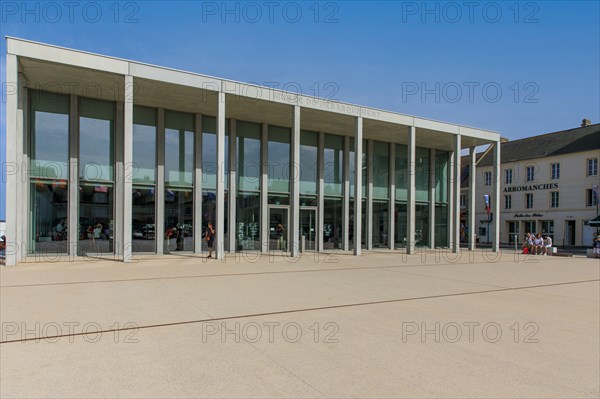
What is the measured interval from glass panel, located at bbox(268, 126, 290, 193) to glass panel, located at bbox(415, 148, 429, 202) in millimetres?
8922

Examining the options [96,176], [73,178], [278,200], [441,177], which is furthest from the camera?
[441,177]

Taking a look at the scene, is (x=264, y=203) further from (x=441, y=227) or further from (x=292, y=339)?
(x=292, y=339)

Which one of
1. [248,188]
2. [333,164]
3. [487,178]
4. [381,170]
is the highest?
[487,178]

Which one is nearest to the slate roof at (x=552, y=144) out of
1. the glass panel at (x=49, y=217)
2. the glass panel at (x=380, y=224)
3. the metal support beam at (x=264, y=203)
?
the glass panel at (x=380, y=224)

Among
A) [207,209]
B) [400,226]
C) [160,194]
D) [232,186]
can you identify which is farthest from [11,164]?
[400,226]

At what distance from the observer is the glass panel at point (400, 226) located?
24656mm

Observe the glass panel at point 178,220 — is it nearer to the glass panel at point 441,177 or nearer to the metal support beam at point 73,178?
the metal support beam at point 73,178

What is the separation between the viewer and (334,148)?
22828mm

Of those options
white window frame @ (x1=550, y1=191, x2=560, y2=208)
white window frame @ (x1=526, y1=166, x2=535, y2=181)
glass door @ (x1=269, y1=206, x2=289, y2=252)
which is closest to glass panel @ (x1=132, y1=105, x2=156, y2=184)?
glass door @ (x1=269, y1=206, x2=289, y2=252)

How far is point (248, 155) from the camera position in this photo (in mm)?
20125

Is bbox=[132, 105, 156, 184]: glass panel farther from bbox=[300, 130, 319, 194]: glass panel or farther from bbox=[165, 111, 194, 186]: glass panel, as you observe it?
bbox=[300, 130, 319, 194]: glass panel

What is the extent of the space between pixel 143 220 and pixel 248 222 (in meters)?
4.67

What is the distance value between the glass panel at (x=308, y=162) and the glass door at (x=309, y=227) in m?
1.02

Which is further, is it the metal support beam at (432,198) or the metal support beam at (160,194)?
the metal support beam at (432,198)
